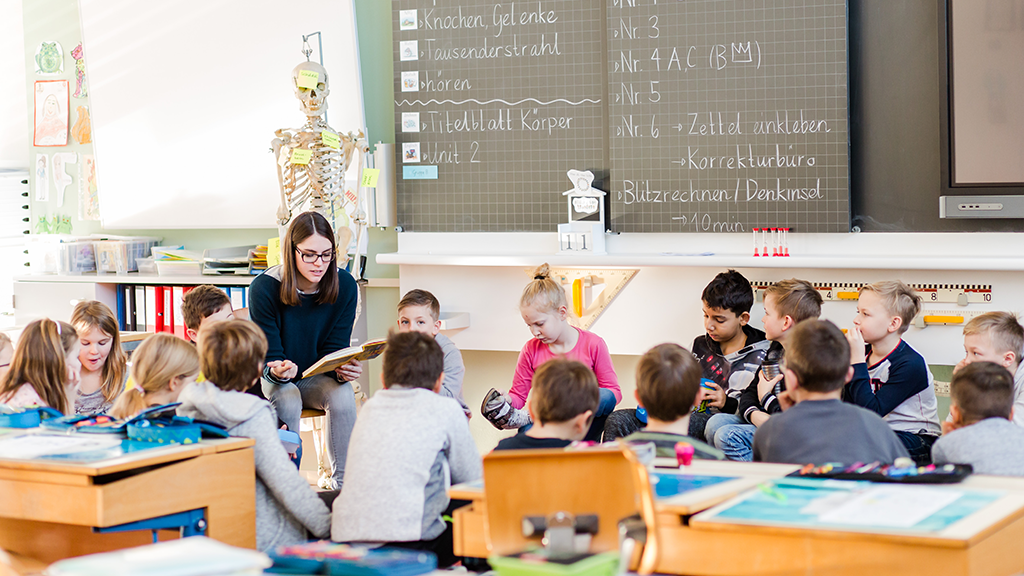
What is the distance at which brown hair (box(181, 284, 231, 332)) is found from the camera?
367 centimetres

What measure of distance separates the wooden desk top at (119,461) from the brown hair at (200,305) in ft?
4.31

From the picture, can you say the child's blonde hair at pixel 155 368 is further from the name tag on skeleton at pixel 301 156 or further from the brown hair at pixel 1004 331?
the brown hair at pixel 1004 331

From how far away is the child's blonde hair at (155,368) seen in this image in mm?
2783

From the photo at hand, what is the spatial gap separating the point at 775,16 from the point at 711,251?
3.20 feet

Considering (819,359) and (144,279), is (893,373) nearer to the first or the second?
(819,359)

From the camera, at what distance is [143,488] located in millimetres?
2246

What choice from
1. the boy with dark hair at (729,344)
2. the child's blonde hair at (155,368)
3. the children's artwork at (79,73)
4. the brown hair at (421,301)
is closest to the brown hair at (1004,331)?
the boy with dark hair at (729,344)

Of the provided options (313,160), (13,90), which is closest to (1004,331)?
(313,160)

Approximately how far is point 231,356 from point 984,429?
187cm

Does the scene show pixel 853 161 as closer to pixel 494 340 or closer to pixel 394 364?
pixel 494 340

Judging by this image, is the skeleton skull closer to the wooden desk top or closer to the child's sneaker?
the child's sneaker

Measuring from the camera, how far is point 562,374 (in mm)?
2287

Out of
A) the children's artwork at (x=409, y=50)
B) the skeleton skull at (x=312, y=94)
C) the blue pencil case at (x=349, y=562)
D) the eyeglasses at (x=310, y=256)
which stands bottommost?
the blue pencil case at (x=349, y=562)

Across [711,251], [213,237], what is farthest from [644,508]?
[213,237]
